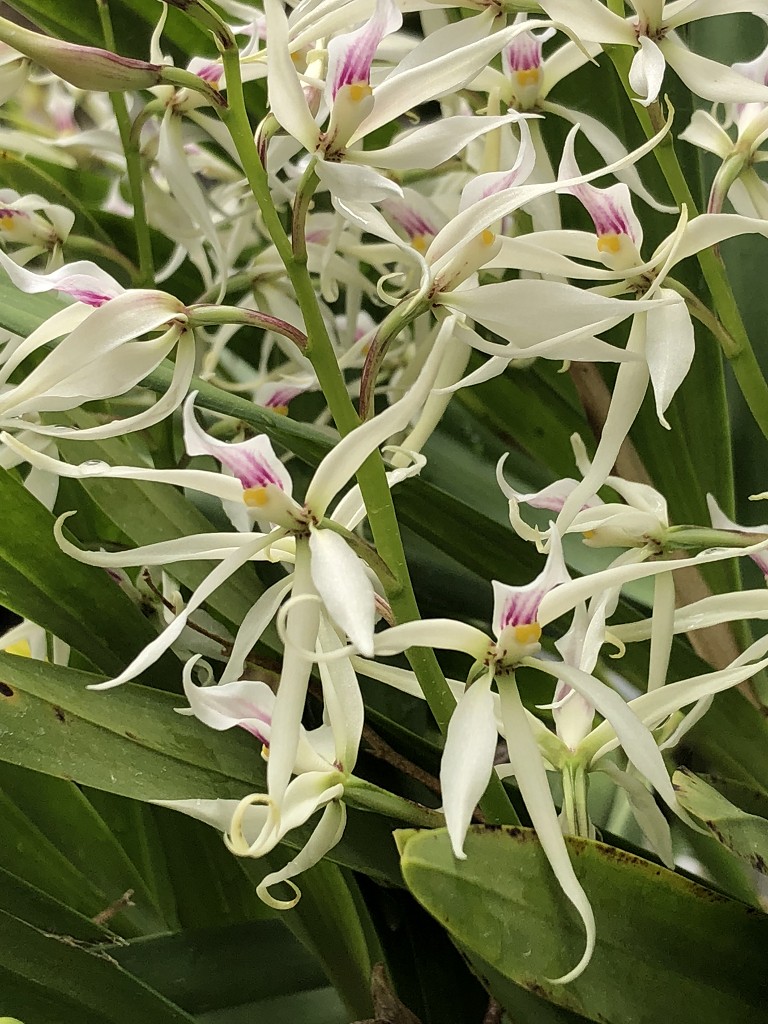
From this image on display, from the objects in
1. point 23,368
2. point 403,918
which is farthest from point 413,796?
point 23,368

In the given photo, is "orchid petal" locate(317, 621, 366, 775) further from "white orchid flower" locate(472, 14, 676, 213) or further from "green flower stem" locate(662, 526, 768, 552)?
"white orchid flower" locate(472, 14, 676, 213)

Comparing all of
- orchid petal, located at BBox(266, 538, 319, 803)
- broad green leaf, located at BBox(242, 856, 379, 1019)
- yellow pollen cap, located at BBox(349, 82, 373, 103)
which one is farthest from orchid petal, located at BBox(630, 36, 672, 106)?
broad green leaf, located at BBox(242, 856, 379, 1019)

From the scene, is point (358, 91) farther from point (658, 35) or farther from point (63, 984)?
point (63, 984)

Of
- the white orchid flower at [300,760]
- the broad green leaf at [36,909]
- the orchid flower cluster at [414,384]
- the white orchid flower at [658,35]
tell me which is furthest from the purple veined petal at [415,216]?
the broad green leaf at [36,909]

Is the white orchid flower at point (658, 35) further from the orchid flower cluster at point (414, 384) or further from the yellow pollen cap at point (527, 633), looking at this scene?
the yellow pollen cap at point (527, 633)

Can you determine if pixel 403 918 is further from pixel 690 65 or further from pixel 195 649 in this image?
pixel 690 65

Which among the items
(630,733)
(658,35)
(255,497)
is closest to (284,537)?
(255,497)
